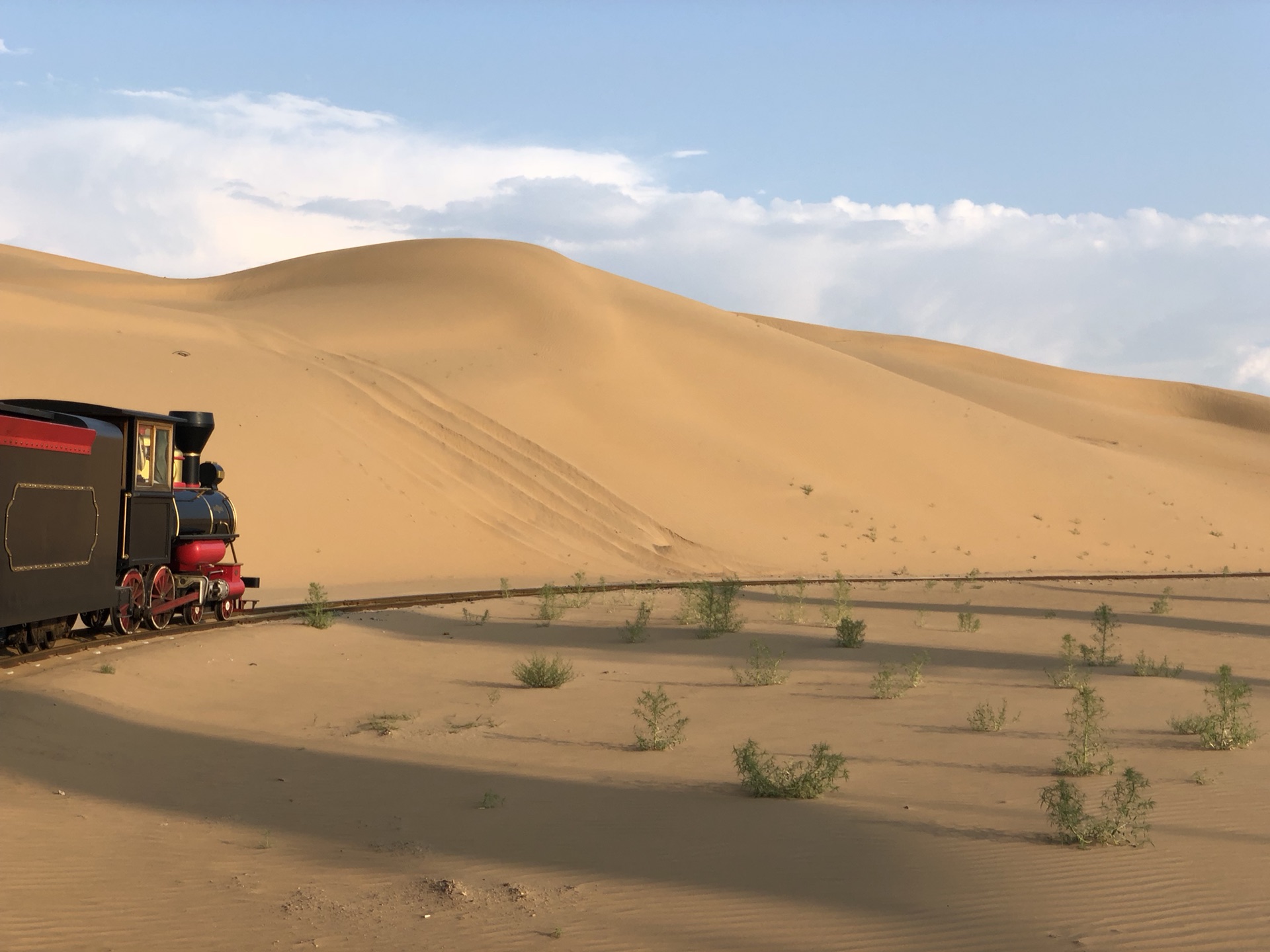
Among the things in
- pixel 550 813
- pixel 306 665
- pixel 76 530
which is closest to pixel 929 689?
pixel 550 813

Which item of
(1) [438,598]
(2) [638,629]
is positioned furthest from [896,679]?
(1) [438,598]

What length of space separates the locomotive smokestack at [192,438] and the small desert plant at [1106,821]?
50.9ft

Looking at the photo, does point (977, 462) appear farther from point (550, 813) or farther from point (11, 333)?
point (550, 813)

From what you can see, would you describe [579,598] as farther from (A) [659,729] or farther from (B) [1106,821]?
(B) [1106,821]

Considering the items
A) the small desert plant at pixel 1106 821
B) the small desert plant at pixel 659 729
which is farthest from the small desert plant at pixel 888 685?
the small desert plant at pixel 1106 821

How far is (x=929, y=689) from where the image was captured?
15297mm

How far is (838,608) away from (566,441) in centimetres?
2443

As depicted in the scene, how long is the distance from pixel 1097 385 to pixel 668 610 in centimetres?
10869

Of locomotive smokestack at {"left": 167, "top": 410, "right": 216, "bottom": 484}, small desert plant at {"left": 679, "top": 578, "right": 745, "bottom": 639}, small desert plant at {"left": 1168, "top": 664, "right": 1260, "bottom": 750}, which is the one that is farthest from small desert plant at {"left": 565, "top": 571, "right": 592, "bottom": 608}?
small desert plant at {"left": 1168, "top": 664, "right": 1260, "bottom": 750}

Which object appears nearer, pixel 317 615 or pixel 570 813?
pixel 570 813

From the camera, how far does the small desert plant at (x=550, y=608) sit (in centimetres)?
2214

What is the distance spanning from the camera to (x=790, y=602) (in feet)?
84.6

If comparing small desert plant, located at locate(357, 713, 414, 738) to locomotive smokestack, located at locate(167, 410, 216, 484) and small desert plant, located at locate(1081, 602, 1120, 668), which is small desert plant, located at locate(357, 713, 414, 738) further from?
small desert plant, located at locate(1081, 602, 1120, 668)

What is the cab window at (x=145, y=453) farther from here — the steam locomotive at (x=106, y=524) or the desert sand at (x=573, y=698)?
the desert sand at (x=573, y=698)
